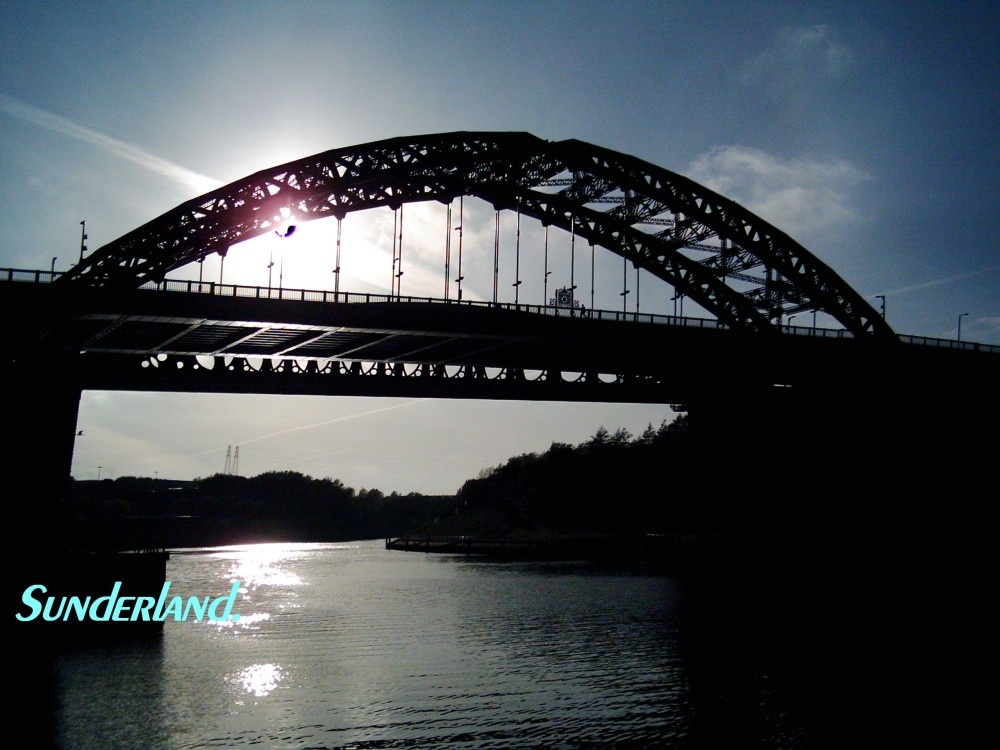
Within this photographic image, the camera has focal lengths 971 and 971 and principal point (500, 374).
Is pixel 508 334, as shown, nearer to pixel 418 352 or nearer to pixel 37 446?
pixel 418 352

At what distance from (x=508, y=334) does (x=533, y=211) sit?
1747 centimetres

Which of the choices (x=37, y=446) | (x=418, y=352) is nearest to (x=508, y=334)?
(x=418, y=352)

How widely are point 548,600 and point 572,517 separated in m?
73.5

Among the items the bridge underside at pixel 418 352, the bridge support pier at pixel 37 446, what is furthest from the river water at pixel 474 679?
the bridge underside at pixel 418 352

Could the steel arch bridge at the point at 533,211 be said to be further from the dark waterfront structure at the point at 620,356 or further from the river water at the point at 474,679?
the river water at the point at 474,679

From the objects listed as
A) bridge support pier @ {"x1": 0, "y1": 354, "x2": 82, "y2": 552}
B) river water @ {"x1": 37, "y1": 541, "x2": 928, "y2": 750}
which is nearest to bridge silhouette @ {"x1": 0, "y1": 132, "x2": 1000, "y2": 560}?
bridge support pier @ {"x1": 0, "y1": 354, "x2": 82, "y2": 552}

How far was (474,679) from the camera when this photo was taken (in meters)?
30.6

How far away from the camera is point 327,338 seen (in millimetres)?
58219

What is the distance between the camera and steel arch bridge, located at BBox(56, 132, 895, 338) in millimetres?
59250

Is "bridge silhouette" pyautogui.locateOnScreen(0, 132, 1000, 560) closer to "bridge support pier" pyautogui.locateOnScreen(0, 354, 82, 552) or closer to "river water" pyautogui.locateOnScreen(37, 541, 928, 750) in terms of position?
"bridge support pier" pyautogui.locateOnScreen(0, 354, 82, 552)

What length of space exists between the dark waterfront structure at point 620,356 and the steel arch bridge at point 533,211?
144mm

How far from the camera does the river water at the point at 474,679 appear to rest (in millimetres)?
24703

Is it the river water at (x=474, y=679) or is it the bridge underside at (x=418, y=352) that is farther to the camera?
the bridge underside at (x=418, y=352)

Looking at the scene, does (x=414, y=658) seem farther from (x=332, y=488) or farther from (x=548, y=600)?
(x=332, y=488)
